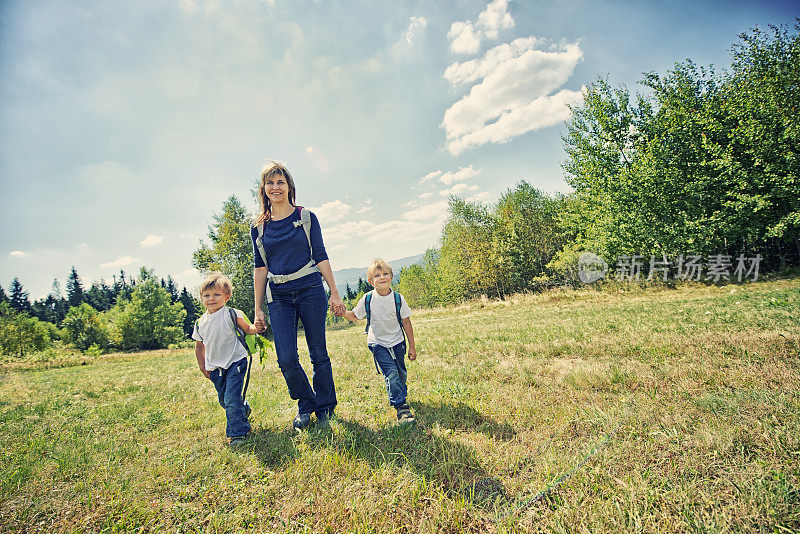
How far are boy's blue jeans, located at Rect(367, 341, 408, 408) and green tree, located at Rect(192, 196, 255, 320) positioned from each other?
83.4ft

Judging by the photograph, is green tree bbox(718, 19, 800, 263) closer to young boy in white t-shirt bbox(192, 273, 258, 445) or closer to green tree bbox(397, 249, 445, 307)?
young boy in white t-shirt bbox(192, 273, 258, 445)

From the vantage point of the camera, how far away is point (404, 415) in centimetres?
371

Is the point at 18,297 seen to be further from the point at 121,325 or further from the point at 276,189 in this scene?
the point at 276,189

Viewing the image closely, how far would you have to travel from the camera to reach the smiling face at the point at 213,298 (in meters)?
4.15

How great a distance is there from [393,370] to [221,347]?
7.35 feet

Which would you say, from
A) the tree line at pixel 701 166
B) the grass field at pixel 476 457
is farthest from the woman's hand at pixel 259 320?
the tree line at pixel 701 166

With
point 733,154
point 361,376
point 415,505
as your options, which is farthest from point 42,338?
point 733,154

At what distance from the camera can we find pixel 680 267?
1986 centimetres

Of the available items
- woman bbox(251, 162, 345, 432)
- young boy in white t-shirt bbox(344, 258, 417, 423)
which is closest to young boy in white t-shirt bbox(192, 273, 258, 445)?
woman bbox(251, 162, 345, 432)

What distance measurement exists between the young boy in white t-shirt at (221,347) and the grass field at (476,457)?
563 millimetres

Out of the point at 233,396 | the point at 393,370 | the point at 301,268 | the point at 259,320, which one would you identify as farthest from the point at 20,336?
the point at 393,370

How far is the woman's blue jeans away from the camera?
12.3 ft

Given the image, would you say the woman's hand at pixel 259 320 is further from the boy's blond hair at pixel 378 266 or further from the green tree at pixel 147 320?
the green tree at pixel 147 320

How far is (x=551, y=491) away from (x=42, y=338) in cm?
6509
